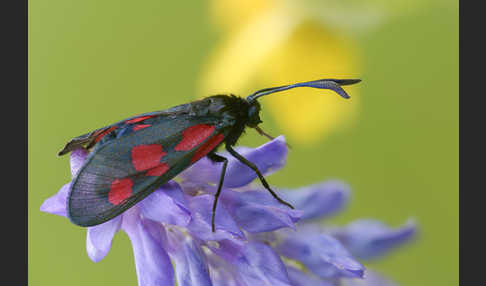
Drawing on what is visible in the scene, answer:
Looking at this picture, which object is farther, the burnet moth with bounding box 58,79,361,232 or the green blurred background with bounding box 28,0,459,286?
the green blurred background with bounding box 28,0,459,286

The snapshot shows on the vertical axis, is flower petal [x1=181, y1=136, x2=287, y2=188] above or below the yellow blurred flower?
below

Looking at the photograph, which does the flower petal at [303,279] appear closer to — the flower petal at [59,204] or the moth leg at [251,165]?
the moth leg at [251,165]

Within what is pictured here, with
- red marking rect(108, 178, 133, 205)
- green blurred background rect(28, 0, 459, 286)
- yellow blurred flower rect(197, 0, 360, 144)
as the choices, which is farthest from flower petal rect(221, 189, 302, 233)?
green blurred background rect(28, 0, 459, 286)

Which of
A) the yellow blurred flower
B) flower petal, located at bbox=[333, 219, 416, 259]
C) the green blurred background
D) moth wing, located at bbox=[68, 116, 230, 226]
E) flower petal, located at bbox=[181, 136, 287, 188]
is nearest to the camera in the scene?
moth wing, located at bbox=[68, 116, 230, 226]

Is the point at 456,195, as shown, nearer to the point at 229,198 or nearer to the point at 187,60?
the point at 187,60

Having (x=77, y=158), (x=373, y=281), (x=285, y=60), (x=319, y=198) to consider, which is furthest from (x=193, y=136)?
(x=285, y=60)

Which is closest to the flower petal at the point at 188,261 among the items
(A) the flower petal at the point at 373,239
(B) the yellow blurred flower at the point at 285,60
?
(A) the flower petal at the point at 373,239

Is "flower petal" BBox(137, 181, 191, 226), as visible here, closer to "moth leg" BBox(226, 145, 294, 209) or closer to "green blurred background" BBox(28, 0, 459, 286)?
"moth leg" BBox(226, 145, 294, 209)

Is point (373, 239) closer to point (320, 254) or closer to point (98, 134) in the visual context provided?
point (320, 254)
